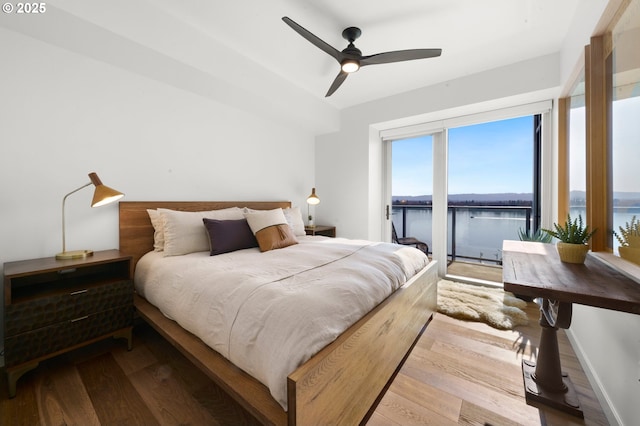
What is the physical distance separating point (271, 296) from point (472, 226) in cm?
411

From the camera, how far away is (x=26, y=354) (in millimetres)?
1487

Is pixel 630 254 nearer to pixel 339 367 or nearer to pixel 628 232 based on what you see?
pixel 628 232

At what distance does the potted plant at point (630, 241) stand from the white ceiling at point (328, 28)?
1.82 metres

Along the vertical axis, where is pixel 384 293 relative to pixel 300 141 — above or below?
below

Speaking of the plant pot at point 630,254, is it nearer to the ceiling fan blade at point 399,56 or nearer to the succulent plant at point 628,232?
the succulent plant at point 628,232

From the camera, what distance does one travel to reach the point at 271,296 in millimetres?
1227

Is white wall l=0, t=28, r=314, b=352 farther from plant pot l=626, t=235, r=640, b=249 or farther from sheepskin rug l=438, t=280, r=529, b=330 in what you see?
plant pot l=626, t=235, r=640, b=249

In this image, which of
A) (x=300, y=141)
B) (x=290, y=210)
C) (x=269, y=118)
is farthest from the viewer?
(x=300, y=141)

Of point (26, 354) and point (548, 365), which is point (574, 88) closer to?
point (548, 365)

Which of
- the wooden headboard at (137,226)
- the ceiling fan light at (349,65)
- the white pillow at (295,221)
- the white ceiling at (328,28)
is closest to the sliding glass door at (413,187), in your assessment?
the white ceiling at (328,28)

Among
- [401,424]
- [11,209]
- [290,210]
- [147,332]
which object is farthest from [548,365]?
[11,209]

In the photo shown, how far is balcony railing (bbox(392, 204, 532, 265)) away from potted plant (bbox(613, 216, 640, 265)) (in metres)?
2.67

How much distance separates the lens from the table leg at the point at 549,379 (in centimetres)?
140

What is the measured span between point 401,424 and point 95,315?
6.67ft
